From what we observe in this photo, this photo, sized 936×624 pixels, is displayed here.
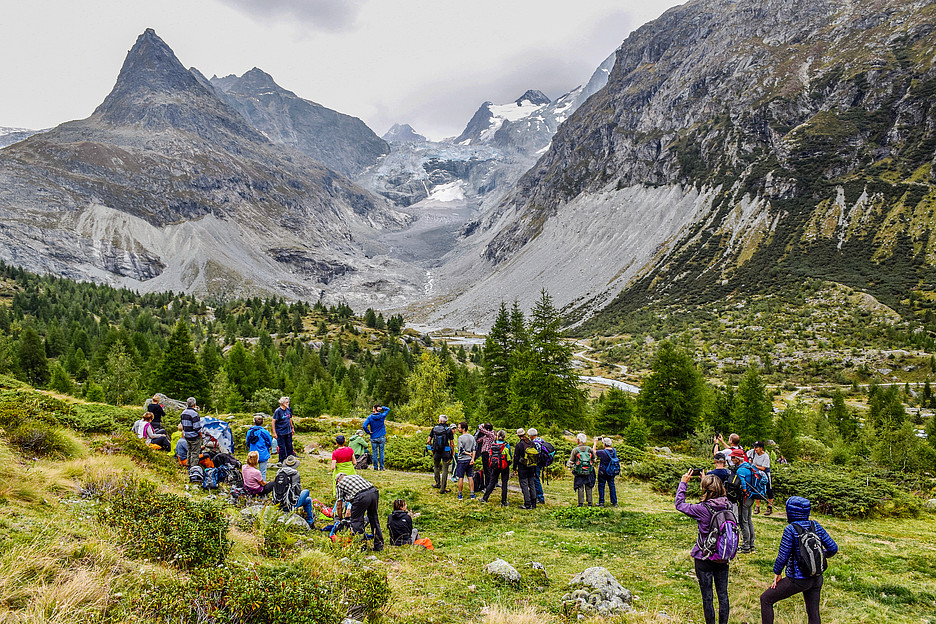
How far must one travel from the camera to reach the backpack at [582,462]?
1401 centimetres

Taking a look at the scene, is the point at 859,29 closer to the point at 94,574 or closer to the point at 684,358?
the point at 684,358

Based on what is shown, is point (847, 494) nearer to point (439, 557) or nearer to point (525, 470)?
point (525, 470)

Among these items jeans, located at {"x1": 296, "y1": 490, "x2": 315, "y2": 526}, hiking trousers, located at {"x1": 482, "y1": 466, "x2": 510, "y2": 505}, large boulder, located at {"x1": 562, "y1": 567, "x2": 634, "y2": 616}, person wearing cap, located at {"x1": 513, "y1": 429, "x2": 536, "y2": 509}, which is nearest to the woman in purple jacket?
large boulder, located at {"x1": 562, "y1": 567, "x2": 634, "y2": 616}

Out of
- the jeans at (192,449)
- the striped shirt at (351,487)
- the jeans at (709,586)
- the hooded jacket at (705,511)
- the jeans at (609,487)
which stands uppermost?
the hooded jacket at (705,511)

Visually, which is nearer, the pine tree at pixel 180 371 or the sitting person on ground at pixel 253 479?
the sitting person on ground at pixel 253 479

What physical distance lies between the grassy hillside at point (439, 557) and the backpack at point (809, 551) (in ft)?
5.72

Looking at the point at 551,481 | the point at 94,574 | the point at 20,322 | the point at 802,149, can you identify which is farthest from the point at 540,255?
the point at 94,574

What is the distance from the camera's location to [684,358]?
110 ft

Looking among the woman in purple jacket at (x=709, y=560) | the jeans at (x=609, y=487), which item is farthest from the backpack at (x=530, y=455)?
the woman in purple jacket at (x=709, y=560)

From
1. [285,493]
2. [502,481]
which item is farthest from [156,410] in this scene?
[502,481]

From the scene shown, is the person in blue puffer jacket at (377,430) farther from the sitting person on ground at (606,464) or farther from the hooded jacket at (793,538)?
the hooded jacket at (793,538)

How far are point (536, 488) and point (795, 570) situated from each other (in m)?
9.42

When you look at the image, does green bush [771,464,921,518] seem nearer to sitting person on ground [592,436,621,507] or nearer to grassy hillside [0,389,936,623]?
grassy hillside [0,389,936,623]

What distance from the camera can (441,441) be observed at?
14844mm
